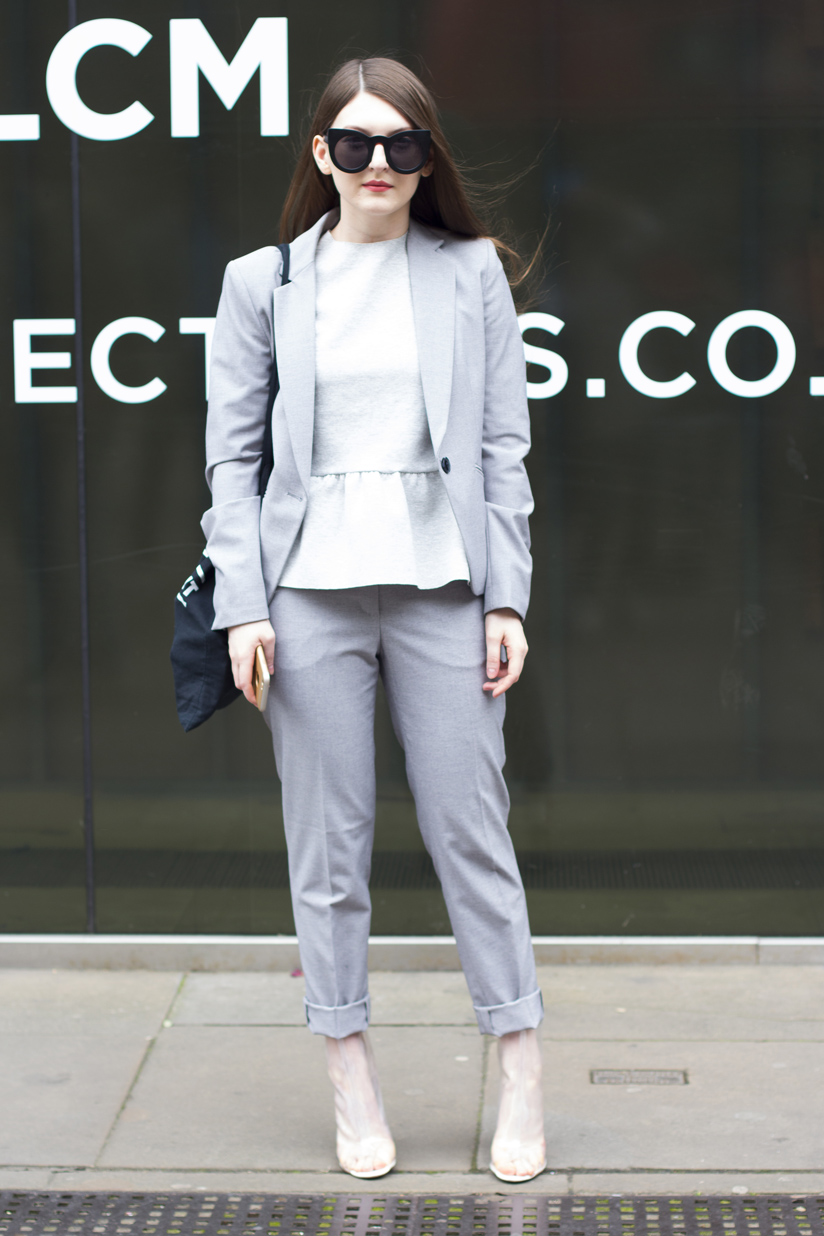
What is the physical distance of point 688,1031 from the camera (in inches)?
147

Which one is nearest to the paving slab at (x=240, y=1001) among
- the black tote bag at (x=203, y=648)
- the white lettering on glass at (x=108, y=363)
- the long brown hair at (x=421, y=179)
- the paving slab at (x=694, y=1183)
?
the paving slab at (x=694, y=1183)

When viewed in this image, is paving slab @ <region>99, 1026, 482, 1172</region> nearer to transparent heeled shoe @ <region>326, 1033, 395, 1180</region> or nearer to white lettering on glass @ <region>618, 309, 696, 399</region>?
transparent heeled shoe @ <region>326, 1033, 395, 1180</region>

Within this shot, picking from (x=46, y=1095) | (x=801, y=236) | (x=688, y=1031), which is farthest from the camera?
(x=801, y=236)

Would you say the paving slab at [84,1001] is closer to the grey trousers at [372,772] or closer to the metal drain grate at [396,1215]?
the metal drain grate at [396,1215]

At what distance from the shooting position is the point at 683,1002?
3.93m

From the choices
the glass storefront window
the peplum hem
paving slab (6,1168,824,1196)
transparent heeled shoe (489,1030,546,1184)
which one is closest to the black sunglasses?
the peplum hem

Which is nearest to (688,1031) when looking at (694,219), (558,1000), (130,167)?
(558,1000)

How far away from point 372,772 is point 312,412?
720 mm

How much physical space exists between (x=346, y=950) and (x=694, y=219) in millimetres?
2155

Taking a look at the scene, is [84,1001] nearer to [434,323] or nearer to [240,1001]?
[240,1001]

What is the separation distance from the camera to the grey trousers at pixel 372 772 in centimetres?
291

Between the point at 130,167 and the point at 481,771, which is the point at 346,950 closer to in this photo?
the point at 481,771

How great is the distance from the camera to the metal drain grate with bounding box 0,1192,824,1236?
9.33 ft

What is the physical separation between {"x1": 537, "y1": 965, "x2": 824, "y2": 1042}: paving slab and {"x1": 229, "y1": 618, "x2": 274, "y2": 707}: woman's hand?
4.65 ft
